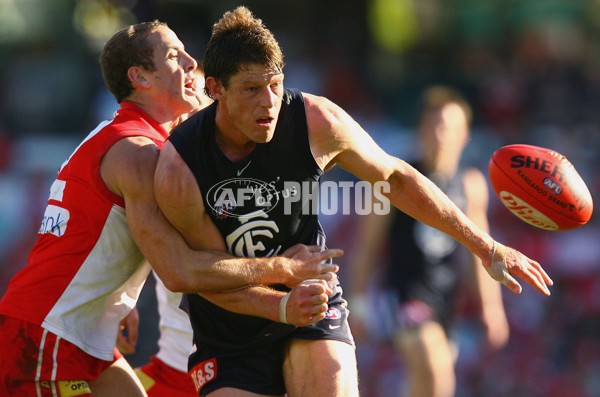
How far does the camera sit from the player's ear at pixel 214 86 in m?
4.62

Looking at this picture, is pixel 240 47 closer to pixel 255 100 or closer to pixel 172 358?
pixel 255 100

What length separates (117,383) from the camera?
502cm

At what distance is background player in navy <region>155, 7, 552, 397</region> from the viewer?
4543 millimetres

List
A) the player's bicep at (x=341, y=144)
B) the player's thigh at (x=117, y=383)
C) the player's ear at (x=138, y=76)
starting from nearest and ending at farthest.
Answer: the player's bicep at (x=341, y=144) → the player's thigh at (x=117, y=383) → the player's ear at (x=138, y=76)

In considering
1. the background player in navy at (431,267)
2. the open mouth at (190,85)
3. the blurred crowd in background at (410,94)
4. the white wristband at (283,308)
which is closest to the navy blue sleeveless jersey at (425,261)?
the background player in navy at (431,267)

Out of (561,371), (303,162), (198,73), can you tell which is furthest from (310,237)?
(561,371)

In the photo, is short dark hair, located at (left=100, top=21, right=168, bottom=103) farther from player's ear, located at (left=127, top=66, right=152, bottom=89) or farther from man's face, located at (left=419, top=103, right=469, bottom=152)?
man's face, located at (left=419, top=103, right=469, bottom=152)

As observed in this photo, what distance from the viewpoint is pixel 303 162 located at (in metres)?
4.70

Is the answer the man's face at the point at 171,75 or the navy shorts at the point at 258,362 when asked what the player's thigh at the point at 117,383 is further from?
the man's face at the point at 171,75

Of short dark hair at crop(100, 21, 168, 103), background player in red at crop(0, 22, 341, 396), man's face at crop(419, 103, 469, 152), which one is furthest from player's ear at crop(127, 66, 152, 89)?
man's face at crop(419, 103, 469, 152)

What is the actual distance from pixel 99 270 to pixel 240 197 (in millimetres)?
758

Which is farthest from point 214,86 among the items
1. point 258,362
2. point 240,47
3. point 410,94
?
point 410,94

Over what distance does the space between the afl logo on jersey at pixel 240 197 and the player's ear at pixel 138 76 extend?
33.3 inches

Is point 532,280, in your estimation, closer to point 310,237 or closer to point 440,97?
point 310,237
